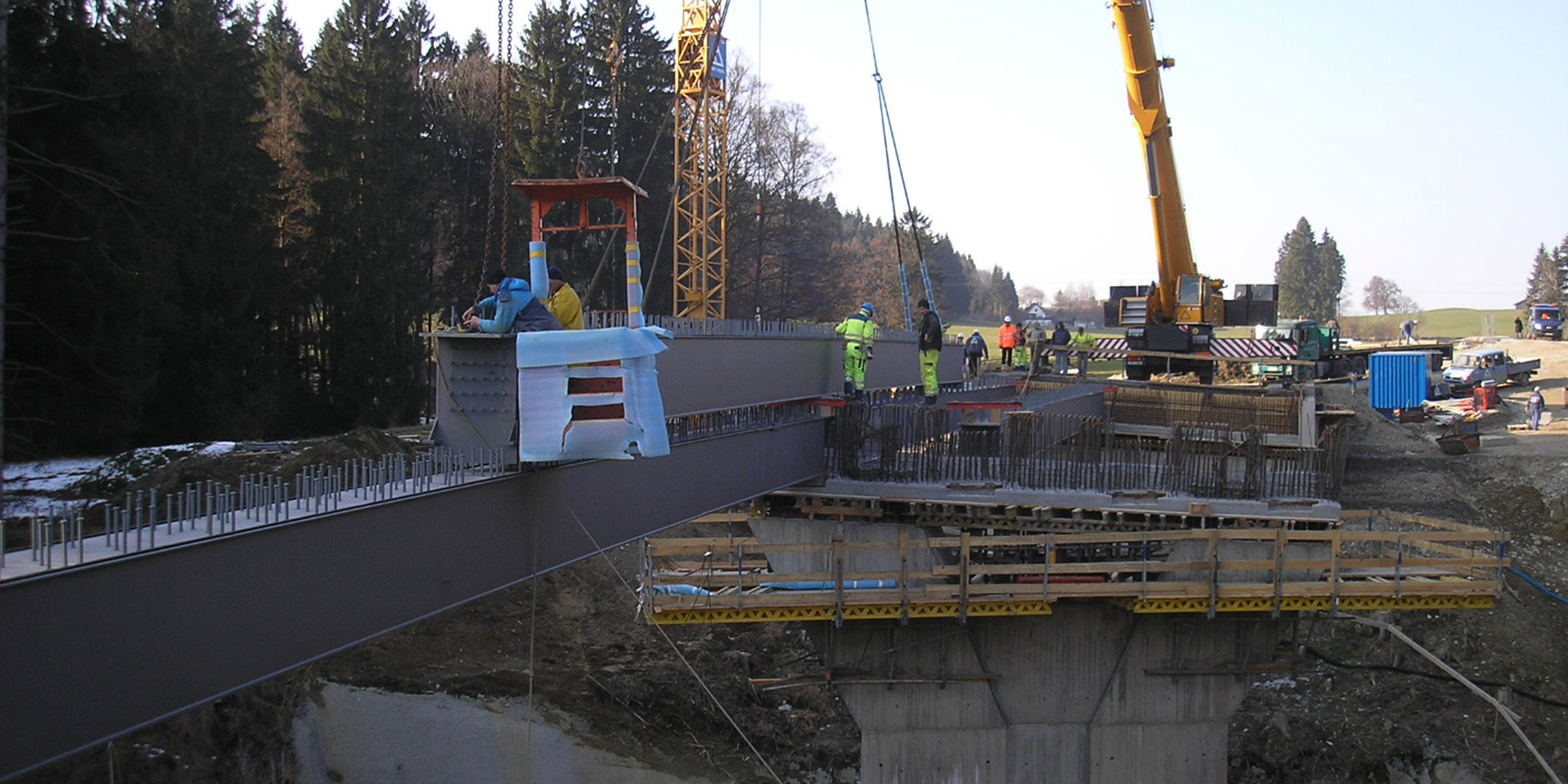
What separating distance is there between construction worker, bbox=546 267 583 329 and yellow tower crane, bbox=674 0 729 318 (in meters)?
30.7

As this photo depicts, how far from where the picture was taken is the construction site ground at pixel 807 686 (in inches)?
735

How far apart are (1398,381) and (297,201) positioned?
35.3 metres

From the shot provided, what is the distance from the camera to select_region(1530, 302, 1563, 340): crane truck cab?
69500 millimetres

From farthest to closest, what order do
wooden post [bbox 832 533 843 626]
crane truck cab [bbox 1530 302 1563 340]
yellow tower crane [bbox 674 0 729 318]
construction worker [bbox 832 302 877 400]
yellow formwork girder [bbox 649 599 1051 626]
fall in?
crane truck cab [bbox 1530 302 1563 340]
yellow tower crane [bbox 674 0 729 318]
construction worker [bbox 832 302 877 400]
wooden post [bbox 832 533 843 626]
yellow formwork girder [bbox 649 599 1051 626]

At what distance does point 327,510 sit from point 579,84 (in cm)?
4502

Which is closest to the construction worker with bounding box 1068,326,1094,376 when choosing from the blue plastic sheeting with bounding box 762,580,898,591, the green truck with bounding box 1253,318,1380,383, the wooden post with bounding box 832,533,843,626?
the green truck with bounding box 1253,318,1380,383

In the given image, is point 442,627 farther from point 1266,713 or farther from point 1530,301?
point 1530,301

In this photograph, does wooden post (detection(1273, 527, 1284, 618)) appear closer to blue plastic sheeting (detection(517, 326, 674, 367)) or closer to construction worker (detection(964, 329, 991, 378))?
blue plastic sheeting (detection(517, 326, 674, 367))

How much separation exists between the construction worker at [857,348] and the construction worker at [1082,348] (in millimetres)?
15673

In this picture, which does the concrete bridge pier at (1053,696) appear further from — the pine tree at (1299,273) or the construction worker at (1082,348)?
the pine tree at (1299,273)

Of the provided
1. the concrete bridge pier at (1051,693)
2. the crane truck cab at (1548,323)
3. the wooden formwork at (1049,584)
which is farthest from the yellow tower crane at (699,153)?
the crane truck cab at (1548,323)

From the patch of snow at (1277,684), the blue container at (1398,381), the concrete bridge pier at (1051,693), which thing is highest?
the blue container at (1398,381)

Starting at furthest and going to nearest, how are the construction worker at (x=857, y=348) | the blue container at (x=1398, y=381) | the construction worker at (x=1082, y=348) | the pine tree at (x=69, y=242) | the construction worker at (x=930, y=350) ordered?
the blue container at (x=1398, y=381), the construction worker at (x=1082, y=348), the construction worker at (x=930, y=350), the construction worker at (x=857, y=348), the pine tree at (x=69, y=242)

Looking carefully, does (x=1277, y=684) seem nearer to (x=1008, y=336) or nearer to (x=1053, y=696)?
(x=1053, y=696)
